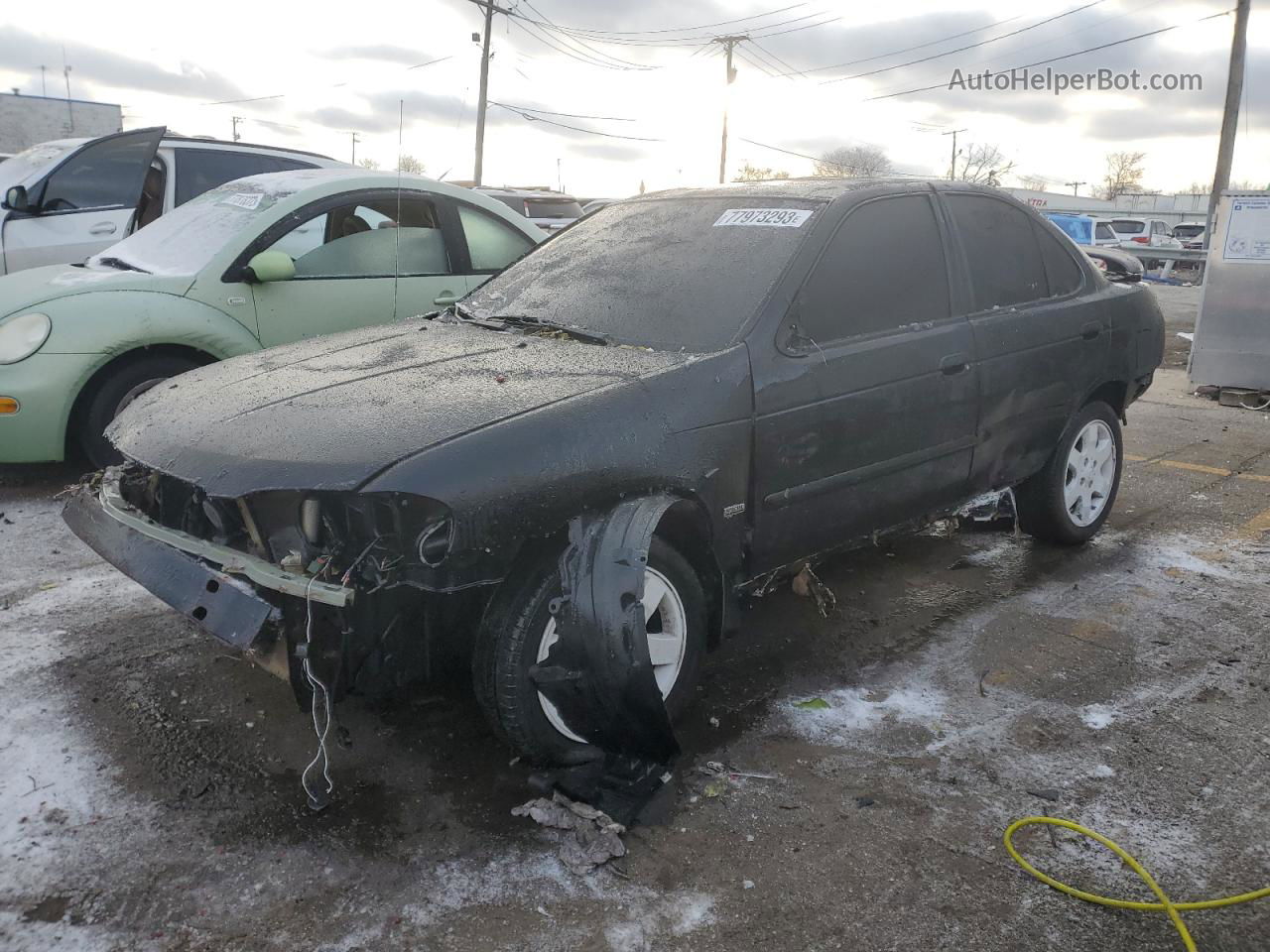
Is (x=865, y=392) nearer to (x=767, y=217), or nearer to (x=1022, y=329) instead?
(x=767, y=217)

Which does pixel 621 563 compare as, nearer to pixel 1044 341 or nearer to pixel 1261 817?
pixel 1261 817

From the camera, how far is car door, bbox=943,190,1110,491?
4047 millimetres

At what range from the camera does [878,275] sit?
3650mm

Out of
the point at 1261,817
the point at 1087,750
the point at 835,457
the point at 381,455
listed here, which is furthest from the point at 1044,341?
the point at 381,455

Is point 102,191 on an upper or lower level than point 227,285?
upper

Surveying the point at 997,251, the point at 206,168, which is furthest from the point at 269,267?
the point at 997,251

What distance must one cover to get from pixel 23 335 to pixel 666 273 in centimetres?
335

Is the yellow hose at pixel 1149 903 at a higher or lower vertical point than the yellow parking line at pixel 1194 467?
lower

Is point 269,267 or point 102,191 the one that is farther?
point 102,191

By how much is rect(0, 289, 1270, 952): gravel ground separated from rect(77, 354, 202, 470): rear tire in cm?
82

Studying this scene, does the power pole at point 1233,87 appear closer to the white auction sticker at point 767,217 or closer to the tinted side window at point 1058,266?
the tinted side window at point 1058,266

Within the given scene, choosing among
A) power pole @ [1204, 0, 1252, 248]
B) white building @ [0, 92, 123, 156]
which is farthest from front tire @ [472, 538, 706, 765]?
white building @ [0, 92, 123, 156]

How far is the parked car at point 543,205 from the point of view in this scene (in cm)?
1530

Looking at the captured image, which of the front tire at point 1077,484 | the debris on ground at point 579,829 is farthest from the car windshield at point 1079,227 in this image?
the debris on ground at point 579,829
